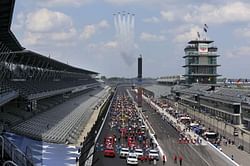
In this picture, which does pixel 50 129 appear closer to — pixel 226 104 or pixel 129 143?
pixel 129 143

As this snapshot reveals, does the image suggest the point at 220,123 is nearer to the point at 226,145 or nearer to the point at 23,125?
the point at 226,145

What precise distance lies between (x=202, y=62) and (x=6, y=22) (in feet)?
332

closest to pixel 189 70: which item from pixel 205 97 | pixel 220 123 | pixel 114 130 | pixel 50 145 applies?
pixel 205 97

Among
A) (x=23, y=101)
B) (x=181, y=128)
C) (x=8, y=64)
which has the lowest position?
(x=181, y=128)

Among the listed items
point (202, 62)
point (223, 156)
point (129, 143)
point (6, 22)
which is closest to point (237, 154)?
point (223, 156)

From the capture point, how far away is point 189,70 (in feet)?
416

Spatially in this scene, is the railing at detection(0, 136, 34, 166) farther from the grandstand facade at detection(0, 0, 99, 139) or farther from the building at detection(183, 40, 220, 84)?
the building at detection(183, 40, 220, 84)

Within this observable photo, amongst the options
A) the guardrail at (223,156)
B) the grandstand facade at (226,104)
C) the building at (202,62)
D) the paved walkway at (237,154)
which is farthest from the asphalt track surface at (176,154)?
the building at (202,62)

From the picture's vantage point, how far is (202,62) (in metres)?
125

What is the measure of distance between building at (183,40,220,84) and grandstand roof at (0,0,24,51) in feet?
283

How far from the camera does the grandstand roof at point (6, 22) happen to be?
22719 mm

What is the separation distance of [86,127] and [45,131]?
56.4 feet

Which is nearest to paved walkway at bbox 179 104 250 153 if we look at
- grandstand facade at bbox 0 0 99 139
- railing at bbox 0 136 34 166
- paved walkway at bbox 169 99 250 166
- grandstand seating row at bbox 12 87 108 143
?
paved walkway at bbox 169 99 250 166

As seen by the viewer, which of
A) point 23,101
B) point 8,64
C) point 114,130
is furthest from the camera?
point 114,130
